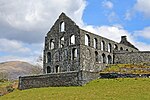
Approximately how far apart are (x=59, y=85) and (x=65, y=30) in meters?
20.1

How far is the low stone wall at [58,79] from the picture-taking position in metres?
54.0

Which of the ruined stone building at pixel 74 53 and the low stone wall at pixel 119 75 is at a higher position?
the ruined stone building at pixel 74 53

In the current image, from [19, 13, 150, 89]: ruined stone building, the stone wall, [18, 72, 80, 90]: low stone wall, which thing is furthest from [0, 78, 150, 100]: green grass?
the stone wall

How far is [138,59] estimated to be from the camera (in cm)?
7981

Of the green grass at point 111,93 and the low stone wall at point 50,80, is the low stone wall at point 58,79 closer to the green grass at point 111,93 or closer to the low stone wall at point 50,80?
the low stone wall at point 50,80

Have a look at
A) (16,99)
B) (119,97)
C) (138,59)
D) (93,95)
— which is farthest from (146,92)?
(138,59)

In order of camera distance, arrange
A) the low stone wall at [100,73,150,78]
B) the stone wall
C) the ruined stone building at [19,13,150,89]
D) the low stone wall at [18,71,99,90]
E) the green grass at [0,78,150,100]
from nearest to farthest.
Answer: the green grass at [0,78,150,100] < the low stone wall at [18,71,99,90] < the low stone wall at [100,73,150,78] < the ruined stone building at [19,13,150,89] < the stone wall

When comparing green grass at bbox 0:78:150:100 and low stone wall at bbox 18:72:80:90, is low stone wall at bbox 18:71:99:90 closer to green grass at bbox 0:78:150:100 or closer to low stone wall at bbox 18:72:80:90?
low stone wall at bbox 18:72:80:90

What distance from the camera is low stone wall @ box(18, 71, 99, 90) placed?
54.0m

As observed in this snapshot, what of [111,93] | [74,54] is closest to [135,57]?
[74,54]

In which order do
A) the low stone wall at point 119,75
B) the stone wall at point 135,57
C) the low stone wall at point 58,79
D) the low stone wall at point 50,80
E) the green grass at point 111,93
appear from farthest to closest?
the stone wall at point 135,57, the low stone wall at point 119,75, the low stone wall at point 50,80, the low stone wall at point 58,79, the green grass at point 111,93

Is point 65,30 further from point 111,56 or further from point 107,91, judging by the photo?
point 107,91

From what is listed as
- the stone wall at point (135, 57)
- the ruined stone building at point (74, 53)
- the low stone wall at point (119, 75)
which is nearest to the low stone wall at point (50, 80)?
the ruined stone building at point (74, 53)

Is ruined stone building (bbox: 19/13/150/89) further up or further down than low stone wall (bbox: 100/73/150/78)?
further up
